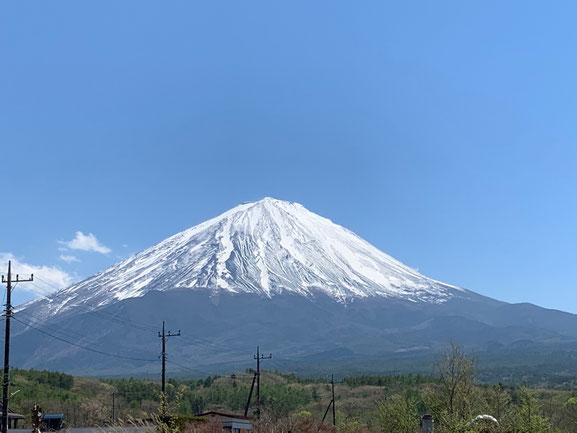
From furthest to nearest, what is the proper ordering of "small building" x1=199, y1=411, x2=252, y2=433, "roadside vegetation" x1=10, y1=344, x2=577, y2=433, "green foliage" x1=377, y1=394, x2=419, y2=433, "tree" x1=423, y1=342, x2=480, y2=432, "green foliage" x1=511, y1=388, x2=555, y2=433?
"small building" x1=199, y1=411, x2=252, y2=433, "roadside vegetation" x1=10, y1=344, x2=577, y2=433, "tree" x1=423, y1=342, x2=480, y2=432, "green foliage" x1=377, y1=394, x2=419, y2=433, "green foliage" x1=511, y1=388, x2=555, y2=433

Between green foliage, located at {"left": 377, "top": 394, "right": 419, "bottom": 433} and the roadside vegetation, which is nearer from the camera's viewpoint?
green foliage, located at {"left": 377, "top": 394, "right": 419, "bottom": 433}

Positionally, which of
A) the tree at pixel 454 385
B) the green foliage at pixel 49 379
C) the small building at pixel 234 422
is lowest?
the small building at pixel 234 422

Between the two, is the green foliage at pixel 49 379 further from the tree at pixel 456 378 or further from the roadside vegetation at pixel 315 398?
the tree at pixel 456 378

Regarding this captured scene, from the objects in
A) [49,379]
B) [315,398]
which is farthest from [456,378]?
[49,379]

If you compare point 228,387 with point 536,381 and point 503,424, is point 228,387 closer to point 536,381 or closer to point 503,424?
point 536,381

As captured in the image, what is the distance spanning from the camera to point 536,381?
172875 mm

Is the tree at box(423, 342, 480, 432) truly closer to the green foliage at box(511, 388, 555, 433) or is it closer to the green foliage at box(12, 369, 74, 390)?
the green foliage at box(511, 388, 555, 433)

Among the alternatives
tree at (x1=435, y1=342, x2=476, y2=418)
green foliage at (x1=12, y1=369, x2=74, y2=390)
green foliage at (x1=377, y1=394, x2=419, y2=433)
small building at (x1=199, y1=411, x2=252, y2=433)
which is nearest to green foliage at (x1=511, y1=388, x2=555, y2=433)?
green foliage at (x1=377, y1=394, x2=419, y2=433)

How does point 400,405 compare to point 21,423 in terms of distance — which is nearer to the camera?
point 400,405

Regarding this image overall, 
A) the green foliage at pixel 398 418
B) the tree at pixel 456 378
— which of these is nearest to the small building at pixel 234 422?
the green foliage at pixel 398 418

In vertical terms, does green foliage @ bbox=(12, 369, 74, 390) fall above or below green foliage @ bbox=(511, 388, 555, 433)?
above

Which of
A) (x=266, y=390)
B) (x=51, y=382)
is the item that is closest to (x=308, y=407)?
(x=266, y=390)

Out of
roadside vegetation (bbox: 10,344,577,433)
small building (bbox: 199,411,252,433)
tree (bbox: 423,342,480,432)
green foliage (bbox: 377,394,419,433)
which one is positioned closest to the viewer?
green foliage (bbox: 377,394,419,433)

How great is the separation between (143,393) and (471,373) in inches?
2598
